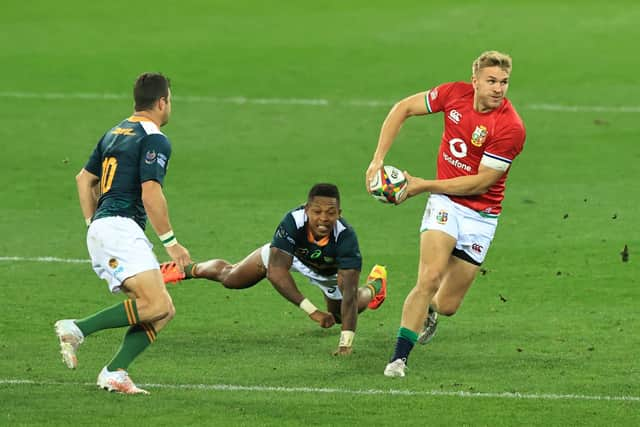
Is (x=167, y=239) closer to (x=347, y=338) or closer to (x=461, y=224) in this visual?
(x=347, y=338)

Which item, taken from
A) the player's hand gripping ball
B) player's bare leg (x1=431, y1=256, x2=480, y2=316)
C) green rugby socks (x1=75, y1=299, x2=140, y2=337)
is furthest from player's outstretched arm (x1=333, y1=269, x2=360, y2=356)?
green rugby socks (x1=75, y1=299, x2=140, y2=337)

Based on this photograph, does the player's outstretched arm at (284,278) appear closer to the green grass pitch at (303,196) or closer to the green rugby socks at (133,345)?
the green grass pitch at (303,196)

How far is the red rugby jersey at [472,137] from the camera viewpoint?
11773mm

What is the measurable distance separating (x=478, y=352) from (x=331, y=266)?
154 centimetres

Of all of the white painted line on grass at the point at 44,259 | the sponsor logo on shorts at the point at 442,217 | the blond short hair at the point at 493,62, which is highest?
the blond short hair at the point at 493,62

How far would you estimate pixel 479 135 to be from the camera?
1184cm

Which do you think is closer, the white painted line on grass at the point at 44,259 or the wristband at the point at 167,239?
the wristband at the point at 167,239

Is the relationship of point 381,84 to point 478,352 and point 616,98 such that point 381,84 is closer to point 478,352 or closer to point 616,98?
point 616,98

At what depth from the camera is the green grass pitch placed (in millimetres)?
10930

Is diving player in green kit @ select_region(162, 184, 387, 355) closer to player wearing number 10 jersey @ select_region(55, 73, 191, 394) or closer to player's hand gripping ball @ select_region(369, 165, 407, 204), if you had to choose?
player's hand gripping ball @ select_region(369, 165, 407, 204)

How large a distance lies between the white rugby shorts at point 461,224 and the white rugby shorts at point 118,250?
257cm

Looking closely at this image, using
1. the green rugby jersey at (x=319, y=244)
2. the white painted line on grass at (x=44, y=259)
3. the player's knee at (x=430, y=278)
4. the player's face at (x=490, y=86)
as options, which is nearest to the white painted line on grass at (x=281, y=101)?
the white painted line on grass at (x=44, y=259)

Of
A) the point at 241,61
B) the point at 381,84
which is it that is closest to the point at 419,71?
the point at 381,84

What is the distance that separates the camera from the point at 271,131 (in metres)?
24.5
